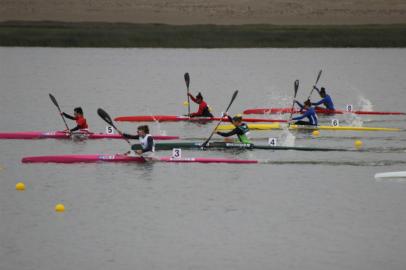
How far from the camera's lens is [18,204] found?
31094 mm

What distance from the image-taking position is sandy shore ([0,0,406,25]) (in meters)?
133

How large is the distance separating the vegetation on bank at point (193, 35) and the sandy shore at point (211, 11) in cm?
865

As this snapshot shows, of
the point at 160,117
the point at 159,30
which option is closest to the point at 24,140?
the point at 160,117

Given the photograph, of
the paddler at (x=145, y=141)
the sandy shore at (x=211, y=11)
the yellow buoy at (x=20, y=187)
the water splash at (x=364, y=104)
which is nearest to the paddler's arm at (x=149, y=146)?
the paddler at (x=145, y=141)

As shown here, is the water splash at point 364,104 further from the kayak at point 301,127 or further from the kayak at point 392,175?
the kayak at point 392,175

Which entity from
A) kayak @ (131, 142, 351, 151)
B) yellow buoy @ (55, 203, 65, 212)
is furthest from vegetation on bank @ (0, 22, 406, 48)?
yellow buoy @ (55, 203, 65, 212)

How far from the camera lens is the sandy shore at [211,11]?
132875 millimetres

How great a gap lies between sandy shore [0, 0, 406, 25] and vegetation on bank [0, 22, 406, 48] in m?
8.65

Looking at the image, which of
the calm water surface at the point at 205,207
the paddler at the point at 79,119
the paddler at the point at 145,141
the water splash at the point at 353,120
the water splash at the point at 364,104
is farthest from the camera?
the water splash at the point at 364,104

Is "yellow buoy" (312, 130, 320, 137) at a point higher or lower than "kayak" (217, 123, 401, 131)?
lower

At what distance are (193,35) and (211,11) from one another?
25.6 meters

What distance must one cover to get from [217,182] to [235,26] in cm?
9025

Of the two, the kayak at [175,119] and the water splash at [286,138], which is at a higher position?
the kayak at [175,119]

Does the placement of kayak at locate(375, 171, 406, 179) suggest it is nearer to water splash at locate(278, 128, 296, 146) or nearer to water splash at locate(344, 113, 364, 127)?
water splash at locate(278, 128, 296, 146)
